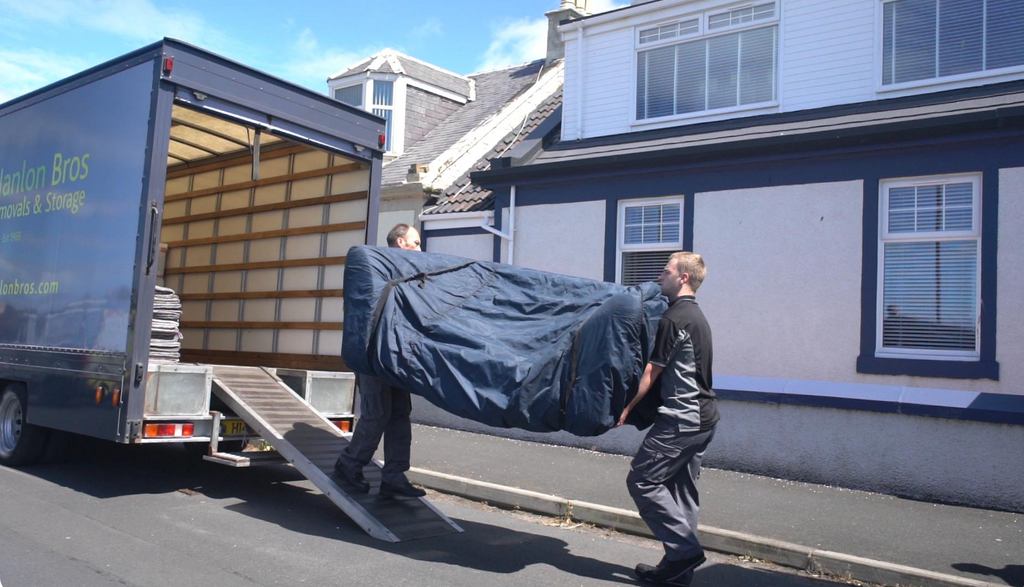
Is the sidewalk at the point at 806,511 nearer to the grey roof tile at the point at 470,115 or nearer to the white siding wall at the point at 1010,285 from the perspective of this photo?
the white siding wall at the point at 1010,285

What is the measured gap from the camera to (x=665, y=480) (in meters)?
5.37

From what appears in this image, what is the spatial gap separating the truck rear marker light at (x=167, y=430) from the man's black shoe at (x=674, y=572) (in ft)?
13.1

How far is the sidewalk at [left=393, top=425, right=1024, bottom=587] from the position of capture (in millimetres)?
6465

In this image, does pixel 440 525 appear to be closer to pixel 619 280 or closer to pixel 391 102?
pixel 619 280

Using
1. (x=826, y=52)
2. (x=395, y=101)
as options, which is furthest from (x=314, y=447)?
(x=395, y=101)

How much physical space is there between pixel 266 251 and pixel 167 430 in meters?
3.55

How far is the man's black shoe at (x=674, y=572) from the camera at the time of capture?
534 centimetres

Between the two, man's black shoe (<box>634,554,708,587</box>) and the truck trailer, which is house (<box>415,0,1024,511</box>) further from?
man's black shoe (<box>634,554,708,587</box>)

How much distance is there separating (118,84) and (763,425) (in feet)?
23.9

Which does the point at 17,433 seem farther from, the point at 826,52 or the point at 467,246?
the point at 826,52

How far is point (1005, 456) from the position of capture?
8016 mm

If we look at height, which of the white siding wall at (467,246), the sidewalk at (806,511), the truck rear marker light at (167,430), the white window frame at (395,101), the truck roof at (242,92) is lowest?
the sidewalk at (806,511)

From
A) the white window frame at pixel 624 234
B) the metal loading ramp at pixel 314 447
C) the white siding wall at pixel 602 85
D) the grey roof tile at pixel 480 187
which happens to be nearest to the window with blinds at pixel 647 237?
the white window frame at pixel 624 234

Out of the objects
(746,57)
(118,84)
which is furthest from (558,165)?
(118,84)
